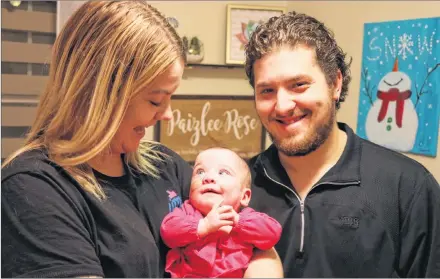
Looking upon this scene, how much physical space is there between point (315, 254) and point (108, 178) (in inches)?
23.2

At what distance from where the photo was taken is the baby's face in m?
1.30

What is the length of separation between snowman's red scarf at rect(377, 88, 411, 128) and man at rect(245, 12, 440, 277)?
675mm

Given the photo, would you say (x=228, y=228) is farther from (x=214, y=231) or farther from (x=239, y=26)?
(x=239, y=26)

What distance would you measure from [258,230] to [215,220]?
0.12 meters

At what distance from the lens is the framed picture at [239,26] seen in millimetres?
2730

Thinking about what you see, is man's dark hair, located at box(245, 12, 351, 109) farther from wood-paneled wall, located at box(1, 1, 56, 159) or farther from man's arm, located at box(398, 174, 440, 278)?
wood-paneled wall, located at box(1, 1, 56, 159)

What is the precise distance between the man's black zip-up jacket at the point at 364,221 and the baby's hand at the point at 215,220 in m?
0.19

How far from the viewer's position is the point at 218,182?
1.32m

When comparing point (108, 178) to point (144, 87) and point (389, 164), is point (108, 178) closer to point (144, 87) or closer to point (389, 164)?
point (144, 87)

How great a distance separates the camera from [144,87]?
1111 mm

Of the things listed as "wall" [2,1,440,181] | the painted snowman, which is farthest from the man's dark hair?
"wall" [2,1,440,181]

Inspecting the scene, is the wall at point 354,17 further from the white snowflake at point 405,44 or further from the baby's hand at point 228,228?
the baby's hand at point 228,228

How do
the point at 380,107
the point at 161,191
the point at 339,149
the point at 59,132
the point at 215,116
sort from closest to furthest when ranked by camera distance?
the point at 59,132 < the point at 161,191 < the point at 339,149 < the point at 380,107 < the point at 215,116

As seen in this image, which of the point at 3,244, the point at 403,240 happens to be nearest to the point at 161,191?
the point at 3,244
